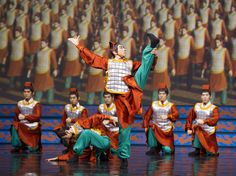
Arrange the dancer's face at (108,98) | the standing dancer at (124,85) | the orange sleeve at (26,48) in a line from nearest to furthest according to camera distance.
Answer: the standing dancer at (124,85) → the dancer's face at (108,98) → the orange sleeve at (26,48)

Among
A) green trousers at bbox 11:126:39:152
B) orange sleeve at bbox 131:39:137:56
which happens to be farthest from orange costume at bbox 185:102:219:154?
orange sleeve at bbox 131:39:137:56

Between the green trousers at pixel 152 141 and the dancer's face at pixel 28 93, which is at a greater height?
the dancer's face at pixel 28 93

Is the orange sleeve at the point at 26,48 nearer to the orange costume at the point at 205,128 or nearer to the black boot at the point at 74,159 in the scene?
the orange costume at the point at 205,128

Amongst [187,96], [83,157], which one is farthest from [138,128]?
[83,157]

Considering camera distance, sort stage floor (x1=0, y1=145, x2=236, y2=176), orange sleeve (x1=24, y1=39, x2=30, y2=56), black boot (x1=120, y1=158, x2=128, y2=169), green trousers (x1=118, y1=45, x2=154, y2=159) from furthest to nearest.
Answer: orange sleeve (x1=24, y1=39, x2=30, y2=56)
green trousers (x1=118, y1=45, x2=154, y2=159)
black boot (x1=120, y1=158, x2=128, y2=169)
stage floor (x1=0, y1=145, x2=236, y2=176)

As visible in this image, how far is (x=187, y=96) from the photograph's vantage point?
1273 centimetres

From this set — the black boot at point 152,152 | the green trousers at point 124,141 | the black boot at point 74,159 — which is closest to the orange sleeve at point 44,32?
the black boot at point 152,152

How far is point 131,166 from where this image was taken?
8383 mm

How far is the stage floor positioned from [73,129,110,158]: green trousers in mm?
168

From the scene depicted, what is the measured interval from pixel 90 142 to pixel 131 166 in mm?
531

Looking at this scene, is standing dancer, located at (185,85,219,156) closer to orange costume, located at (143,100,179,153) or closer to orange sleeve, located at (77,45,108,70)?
orange costume, located at (143,100,179,153)

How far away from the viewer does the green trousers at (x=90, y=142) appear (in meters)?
8.48

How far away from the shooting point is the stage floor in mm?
7648

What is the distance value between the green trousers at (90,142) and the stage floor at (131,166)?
168 mm
